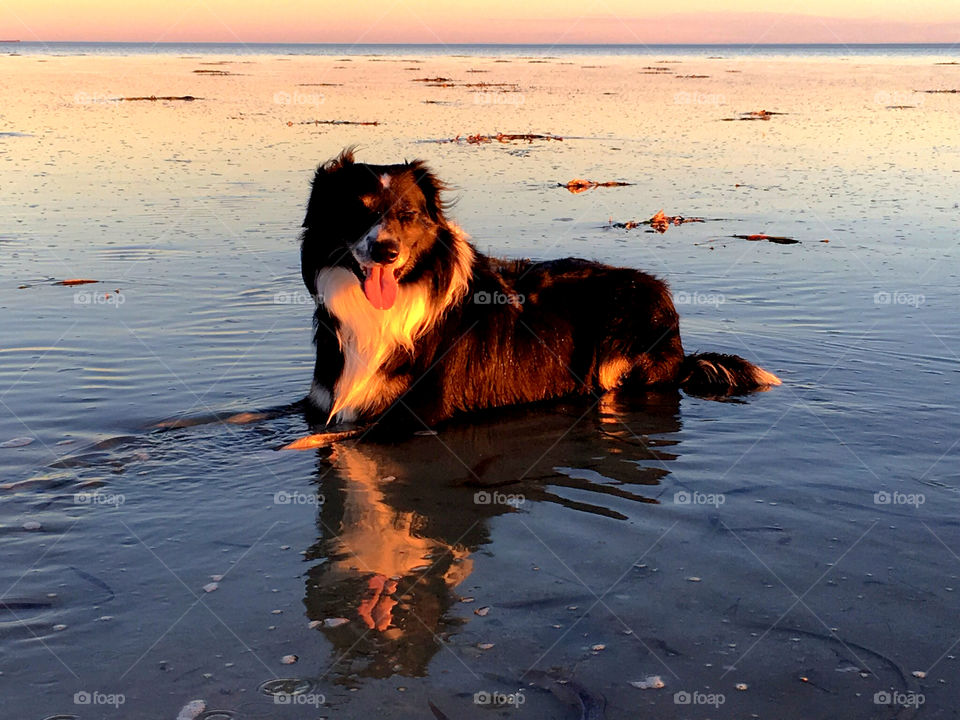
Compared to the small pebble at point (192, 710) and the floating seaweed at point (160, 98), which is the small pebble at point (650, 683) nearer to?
the small pebble at point (192, 710)

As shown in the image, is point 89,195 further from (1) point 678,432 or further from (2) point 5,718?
(2) point 5,718

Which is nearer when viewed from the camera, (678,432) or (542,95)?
(678,432)

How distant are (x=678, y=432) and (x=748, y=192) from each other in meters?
10.5

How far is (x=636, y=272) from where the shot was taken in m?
8.16

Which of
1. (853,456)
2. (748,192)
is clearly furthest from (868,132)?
(853,456)
